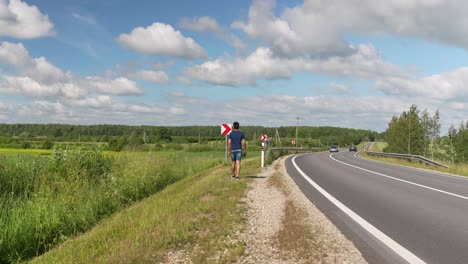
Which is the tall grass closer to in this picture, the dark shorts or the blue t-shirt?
the dark shorts

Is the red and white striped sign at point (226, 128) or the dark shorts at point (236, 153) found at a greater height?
the red and white striped sign at point (226, 128)

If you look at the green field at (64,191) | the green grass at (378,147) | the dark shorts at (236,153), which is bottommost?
the green grass at (378,147)

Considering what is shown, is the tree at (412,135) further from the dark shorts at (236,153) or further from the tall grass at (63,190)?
the dark shorts at (236,153)

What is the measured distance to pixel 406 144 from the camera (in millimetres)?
51844

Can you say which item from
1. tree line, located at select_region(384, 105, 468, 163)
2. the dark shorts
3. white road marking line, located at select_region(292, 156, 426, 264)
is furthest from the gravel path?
tree line, located at select_region(384, 105, 468, 163)

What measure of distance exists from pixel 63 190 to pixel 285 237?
9038 mm

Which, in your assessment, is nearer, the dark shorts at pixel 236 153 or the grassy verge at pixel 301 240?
the grassy verge at pixel 301 240

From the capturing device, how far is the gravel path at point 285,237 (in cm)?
444

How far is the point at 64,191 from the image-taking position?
11.7m

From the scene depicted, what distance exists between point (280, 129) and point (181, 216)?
17084 cm

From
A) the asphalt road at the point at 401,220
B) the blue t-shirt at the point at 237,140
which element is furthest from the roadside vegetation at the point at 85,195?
the asphalt road at the point at 401,220

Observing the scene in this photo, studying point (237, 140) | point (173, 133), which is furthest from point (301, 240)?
point (173, 133)

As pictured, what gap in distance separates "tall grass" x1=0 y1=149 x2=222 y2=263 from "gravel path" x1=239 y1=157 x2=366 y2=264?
4.34 meters

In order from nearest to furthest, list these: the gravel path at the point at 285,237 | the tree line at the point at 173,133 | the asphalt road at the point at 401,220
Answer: the gravel path at the point at 285,237, the asphalt road at the point at 401,220, the tree line at the point at 173,133
